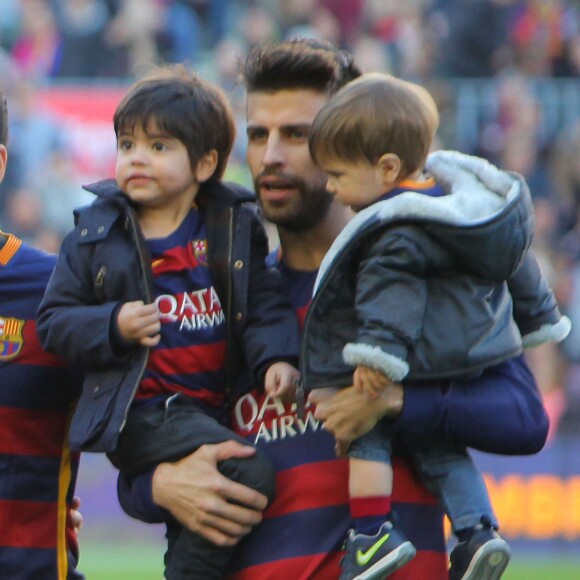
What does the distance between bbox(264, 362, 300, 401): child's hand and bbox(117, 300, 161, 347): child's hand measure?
27 cm

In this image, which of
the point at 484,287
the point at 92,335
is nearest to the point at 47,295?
the point at 92,335

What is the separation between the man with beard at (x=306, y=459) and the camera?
3.36m

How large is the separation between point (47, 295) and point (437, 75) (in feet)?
33.1

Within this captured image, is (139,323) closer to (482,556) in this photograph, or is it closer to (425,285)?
(425,285)

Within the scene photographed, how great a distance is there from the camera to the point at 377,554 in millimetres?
3271

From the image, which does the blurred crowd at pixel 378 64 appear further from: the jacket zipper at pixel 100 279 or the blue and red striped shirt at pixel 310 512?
the jacket zipper at pixel 100 279

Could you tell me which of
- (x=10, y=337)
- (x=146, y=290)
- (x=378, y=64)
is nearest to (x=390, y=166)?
(x=146, y=290)

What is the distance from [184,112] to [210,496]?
3.00ft

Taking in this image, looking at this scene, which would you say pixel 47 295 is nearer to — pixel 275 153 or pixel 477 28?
pixel 275 153

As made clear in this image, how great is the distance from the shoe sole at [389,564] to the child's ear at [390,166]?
31.8 inches

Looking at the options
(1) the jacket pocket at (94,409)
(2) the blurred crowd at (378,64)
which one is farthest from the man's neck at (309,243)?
(2) the blurred crowd at (378,64)

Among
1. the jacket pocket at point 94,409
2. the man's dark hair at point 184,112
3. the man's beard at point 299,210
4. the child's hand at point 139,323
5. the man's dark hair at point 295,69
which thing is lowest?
the jacket pocket at point 94,409

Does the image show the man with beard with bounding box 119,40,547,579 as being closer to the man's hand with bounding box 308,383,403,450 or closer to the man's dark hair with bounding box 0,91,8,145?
the man's hand with bounding box 308,383,403,450

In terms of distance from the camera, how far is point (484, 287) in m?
3.37
